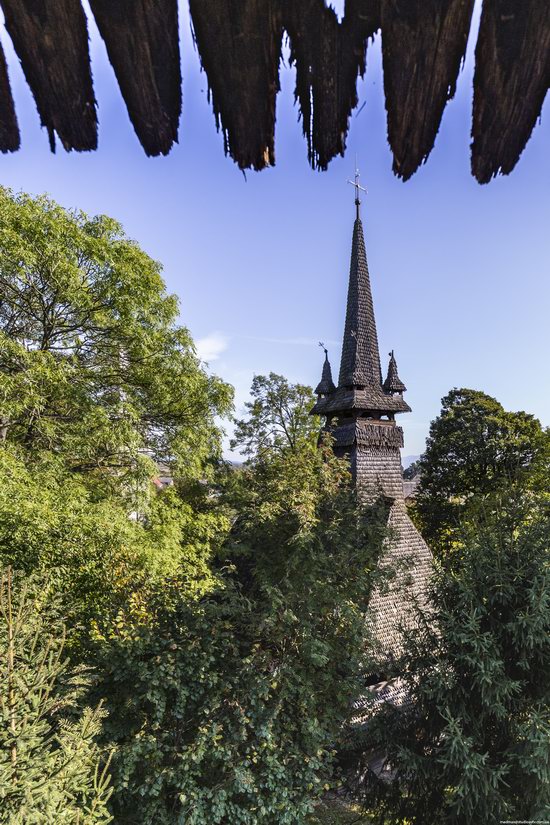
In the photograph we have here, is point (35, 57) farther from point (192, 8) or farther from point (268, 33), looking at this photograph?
point (268, 33)

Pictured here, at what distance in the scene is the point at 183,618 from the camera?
634cm

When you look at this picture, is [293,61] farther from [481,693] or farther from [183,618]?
[481,693]

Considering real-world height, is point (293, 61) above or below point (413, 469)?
below

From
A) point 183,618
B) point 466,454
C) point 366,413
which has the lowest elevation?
point 183,618

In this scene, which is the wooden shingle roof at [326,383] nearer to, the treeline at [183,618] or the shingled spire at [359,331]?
the shingled spire at [359,331]

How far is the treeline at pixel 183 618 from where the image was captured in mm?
4895

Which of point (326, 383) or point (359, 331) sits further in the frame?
point (326, 383)

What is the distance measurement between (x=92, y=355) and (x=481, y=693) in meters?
9.55

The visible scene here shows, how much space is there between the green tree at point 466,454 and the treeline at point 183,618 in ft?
34.5

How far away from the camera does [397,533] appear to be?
6973 mm

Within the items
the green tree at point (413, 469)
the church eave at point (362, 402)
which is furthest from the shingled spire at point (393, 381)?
the green tree at point (413, 469)

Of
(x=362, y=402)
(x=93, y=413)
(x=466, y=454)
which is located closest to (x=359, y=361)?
(x=362, y=402)

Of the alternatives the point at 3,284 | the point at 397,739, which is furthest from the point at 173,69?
the point at 3,284

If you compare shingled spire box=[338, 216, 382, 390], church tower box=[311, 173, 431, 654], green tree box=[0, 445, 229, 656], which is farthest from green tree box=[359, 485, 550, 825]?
shingled spire box=[338, 216, 382, 390]
